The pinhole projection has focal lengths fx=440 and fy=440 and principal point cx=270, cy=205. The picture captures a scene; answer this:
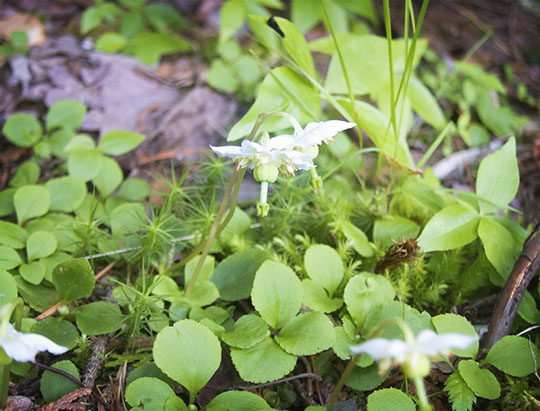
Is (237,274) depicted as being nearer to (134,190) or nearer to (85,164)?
(134,190)

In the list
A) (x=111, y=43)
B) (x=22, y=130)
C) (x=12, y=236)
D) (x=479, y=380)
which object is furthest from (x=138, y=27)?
(x=479, y=380)

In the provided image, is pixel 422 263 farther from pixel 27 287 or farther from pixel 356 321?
pixel 27 287

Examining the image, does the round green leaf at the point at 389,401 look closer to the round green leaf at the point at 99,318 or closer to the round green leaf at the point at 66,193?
the round green leaf at the point at 99,318

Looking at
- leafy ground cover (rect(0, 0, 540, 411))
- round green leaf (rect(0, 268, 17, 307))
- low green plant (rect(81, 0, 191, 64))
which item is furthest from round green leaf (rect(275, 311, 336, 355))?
low green plant (rect(81, 0, 191, 64))

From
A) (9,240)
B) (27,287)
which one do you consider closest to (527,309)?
(27,287)

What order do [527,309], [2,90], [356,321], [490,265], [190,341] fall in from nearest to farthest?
[190,341] < [356,321] < [527,309] < [490,265] < [2,90]

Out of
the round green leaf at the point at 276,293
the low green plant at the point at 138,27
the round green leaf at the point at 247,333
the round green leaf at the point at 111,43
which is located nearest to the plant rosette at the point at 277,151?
A: the round green leaf at the point at 276,293
